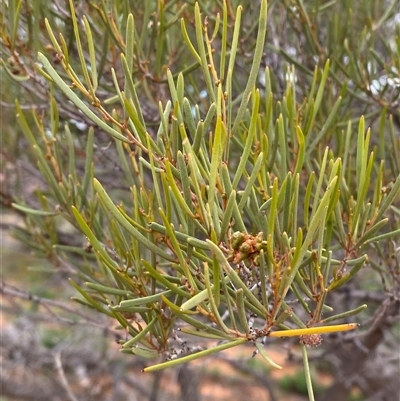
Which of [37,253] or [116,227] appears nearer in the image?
[116,227]

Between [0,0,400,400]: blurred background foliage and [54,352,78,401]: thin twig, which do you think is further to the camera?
[54,352,78,401]: thin twig

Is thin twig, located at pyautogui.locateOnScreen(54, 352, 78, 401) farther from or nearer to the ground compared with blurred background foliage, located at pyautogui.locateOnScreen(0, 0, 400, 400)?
nearer to the ground

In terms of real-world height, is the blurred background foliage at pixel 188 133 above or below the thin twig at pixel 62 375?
above

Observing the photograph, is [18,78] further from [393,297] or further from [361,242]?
[393,297]

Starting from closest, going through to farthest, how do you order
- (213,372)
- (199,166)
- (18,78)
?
(199,166), (18,78), (213,372)

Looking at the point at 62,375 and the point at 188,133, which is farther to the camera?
the point at 62,375

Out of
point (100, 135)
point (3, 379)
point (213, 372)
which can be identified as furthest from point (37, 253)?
point (213, 372)

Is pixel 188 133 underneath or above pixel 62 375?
above

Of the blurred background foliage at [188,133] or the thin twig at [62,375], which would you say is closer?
the blurred background foliage at [188,133]
